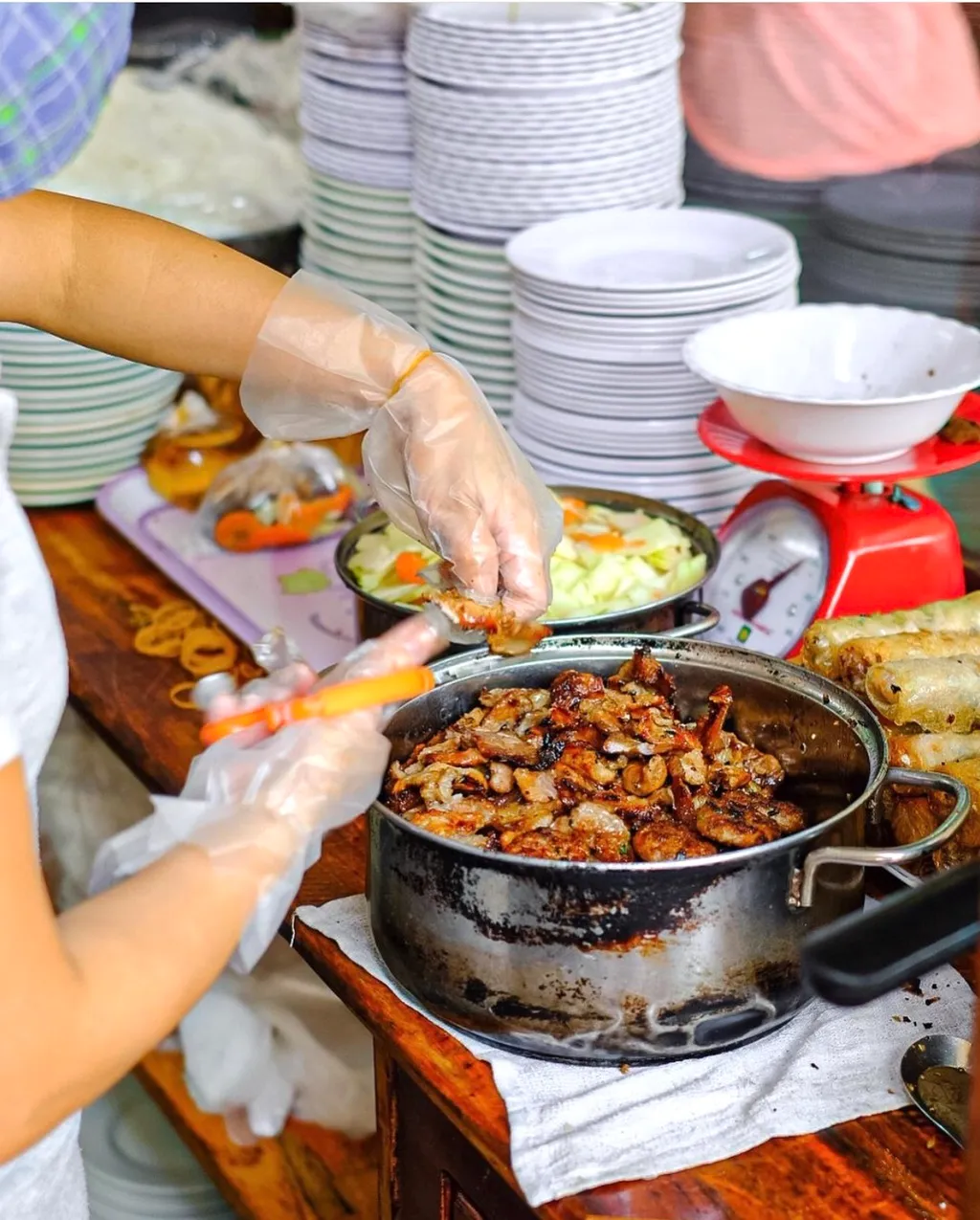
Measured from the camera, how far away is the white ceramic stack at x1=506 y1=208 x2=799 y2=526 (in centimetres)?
191

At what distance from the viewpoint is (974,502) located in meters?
2.01

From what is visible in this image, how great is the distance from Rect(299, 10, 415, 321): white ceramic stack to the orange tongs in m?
1.46

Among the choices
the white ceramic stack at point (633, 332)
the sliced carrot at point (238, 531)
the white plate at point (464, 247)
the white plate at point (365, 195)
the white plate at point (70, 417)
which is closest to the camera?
the white ceramic stack at point (633, 332)

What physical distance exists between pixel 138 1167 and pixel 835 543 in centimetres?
142

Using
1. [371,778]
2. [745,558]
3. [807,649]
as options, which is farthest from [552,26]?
[371,778]

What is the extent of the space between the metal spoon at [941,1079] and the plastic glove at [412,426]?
49 cm

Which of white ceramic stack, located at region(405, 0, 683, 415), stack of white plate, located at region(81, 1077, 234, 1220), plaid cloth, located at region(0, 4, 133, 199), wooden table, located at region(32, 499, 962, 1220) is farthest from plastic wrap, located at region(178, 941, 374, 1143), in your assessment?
plaid cloth, located at region(0, 4, 133, 199)

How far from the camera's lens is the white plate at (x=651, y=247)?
1.99m

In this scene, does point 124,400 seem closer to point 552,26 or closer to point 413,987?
point 552,26

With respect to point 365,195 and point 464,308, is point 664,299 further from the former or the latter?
point 365,195

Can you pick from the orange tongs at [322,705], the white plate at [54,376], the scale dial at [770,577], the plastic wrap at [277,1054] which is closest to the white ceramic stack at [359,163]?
the white plate at [54,376]

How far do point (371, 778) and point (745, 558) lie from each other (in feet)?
2.56

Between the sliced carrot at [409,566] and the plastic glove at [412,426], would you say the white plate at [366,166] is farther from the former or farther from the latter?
the plastic glove at [412,426]

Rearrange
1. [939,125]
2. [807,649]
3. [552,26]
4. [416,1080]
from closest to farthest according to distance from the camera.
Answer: [416,1080] → [807,649] → [552,26] → [939,125]
